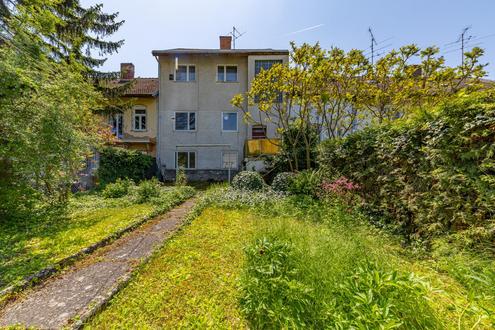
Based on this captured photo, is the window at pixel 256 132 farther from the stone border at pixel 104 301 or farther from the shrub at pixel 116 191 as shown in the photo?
the stone border at pixel 104 301

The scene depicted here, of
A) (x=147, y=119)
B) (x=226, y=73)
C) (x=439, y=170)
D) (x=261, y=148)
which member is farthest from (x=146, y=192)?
(x=226, y=73)

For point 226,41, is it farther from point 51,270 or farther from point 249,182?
point 51,270

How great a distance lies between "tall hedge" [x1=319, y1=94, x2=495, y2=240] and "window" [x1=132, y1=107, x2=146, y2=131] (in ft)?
58.5

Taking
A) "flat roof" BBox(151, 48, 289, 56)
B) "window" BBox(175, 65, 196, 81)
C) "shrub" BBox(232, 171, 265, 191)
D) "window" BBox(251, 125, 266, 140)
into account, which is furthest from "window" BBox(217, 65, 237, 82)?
"shrub" BBox(232, 171, 265, 191)

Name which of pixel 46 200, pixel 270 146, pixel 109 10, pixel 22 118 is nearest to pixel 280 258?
pixel 22 118

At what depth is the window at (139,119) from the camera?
761 inches

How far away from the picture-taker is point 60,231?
18.6 feet

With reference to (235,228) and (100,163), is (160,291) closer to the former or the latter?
(235,228)

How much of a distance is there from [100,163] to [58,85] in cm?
885

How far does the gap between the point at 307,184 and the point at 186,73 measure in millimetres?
13974

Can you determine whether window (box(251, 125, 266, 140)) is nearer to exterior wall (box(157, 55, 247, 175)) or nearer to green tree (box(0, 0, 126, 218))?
exterior wall (box(157, 55, 247, 175))

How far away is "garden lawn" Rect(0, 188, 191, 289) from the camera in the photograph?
3869mm

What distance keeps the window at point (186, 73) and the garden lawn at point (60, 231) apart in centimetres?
1199

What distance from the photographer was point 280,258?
2.88 metres
